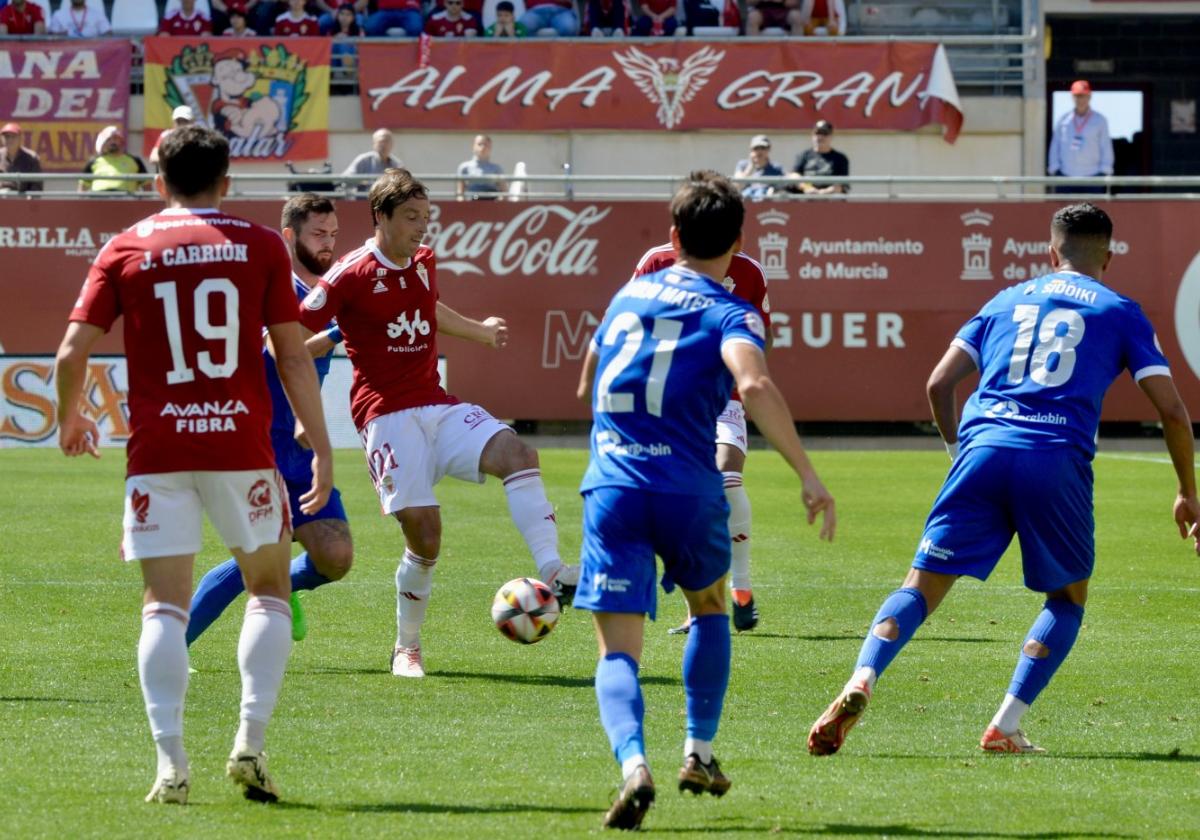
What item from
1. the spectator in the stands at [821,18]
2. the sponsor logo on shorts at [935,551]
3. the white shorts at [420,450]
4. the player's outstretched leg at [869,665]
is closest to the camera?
the player's outstretched leg at [869,665]

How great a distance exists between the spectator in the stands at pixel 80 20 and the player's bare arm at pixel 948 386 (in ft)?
70.8

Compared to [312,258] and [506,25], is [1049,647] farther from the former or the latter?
[506,25]

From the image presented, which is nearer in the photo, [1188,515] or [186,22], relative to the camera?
[1188,515]

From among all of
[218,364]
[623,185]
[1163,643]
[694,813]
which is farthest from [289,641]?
[623,185]

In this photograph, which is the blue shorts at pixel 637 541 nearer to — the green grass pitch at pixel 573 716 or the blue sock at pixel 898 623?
the green grass pitch at pixel 573 716

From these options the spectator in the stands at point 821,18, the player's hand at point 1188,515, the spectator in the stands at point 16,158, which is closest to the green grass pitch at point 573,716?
the player's hand at point 1188,515

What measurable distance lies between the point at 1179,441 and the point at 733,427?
11.0ft

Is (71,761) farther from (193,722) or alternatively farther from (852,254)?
(852,254)

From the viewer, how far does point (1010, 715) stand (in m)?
6.46

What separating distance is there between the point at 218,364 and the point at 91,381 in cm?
1508

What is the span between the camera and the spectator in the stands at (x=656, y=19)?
26.0 m

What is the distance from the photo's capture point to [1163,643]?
29.9ft

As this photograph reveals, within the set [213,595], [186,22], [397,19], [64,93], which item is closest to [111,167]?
[64,93]

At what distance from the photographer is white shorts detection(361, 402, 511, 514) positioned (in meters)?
7.92
